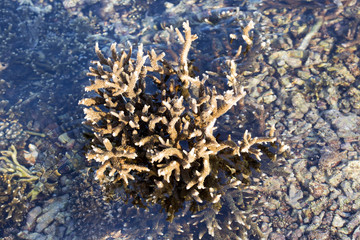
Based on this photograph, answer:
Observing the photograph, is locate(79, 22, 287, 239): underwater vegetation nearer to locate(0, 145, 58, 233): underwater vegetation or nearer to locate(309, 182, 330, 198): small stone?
locate(309, 182, 330, 198): small stone

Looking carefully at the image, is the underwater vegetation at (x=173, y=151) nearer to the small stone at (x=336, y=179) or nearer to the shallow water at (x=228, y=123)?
the shallow water at (x=228, y=123)

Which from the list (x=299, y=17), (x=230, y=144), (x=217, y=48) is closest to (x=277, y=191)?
(x=230, y=144)

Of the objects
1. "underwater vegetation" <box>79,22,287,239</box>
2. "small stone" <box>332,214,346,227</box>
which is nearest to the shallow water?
"small stone" <box>332,214,346,227</box>

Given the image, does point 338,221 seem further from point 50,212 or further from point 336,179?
point 50,212

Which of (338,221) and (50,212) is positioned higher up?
(50,212)

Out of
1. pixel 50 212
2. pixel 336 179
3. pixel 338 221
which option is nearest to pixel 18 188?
pixel 50 212

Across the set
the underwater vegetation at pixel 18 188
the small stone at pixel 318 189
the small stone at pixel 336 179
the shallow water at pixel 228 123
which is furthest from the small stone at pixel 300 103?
the underwater vegetation at pixel 18 188

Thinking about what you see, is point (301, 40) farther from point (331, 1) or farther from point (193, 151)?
point (193, 151)

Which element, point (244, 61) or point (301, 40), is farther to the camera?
point (301, 40)
